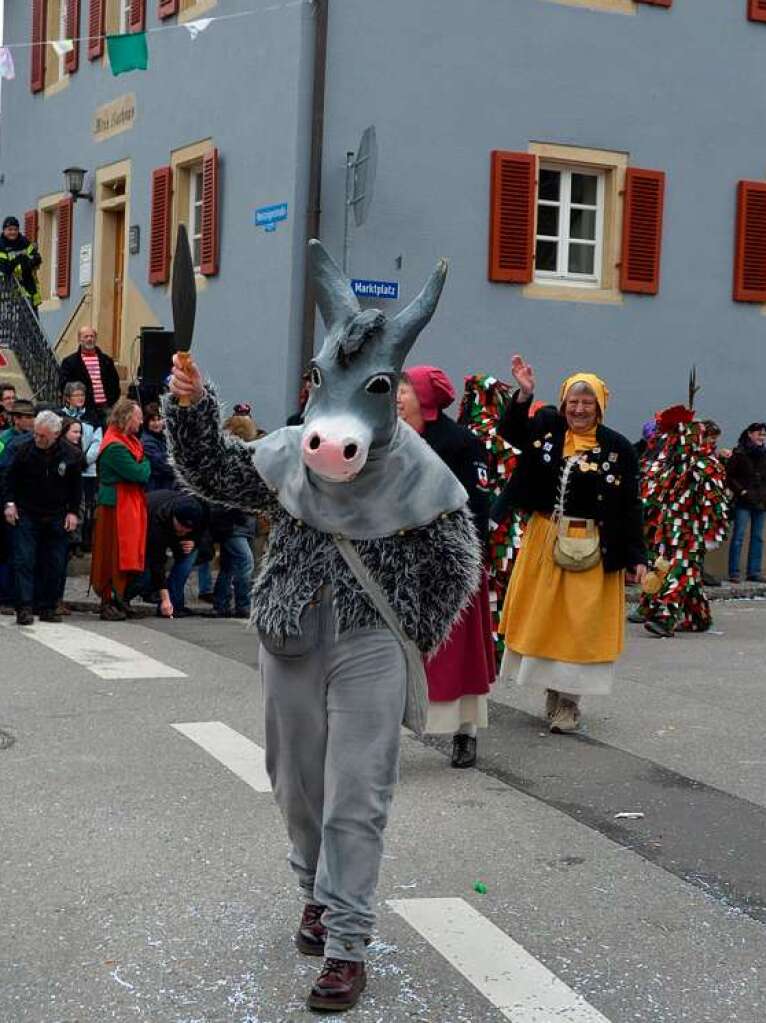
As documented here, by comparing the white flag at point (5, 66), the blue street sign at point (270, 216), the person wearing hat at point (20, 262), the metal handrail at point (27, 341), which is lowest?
the metal handrail at point (27, 341)

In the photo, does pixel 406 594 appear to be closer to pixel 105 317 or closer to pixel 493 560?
pixel 493 560

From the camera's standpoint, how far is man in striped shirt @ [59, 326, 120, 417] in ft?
57.9

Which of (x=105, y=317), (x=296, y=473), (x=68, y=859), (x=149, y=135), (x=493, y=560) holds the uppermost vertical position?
(x=149, y=135)

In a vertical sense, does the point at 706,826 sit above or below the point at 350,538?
below

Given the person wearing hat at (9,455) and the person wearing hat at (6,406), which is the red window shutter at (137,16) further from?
the person wearing hat at (9,455)

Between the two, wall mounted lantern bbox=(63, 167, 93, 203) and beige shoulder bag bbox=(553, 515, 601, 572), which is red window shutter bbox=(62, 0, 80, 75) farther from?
beige shoulder bag bbox=(553, 515, 601, 572)

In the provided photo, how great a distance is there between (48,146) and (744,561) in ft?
41.1

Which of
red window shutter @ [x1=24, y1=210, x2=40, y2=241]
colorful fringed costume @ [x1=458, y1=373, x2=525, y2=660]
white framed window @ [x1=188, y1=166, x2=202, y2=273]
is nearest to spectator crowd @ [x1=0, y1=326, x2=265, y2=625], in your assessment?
colorful fringed costume @ [x1=458, y1=373, x2=525, y2=660]

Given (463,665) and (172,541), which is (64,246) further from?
(463,665)

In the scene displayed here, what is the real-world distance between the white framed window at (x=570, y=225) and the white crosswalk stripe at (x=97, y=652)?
27.5ft

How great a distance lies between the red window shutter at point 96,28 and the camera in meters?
22.8

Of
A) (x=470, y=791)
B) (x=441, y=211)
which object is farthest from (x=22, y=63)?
(x=470, y=791)

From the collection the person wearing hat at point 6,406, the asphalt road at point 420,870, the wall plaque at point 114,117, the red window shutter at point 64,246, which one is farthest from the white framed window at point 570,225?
the asphalt road at point 420,870

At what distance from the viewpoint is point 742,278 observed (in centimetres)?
1973
